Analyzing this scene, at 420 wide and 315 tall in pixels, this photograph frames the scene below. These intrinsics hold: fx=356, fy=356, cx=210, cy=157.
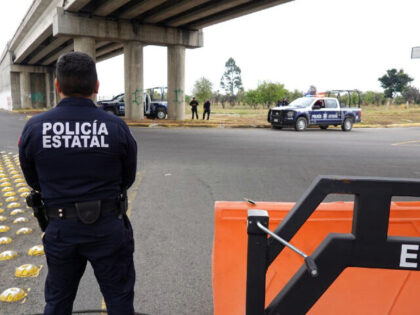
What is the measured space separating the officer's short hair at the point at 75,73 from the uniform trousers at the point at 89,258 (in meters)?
0.72

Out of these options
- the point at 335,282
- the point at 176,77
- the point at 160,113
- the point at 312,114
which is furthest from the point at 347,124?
the point at 335,282

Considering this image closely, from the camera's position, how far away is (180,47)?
26.0 meters

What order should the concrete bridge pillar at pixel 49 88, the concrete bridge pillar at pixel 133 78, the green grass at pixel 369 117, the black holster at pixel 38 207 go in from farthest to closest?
the concrete bridge pillar at pixel 49 88 → the green grass at pixel 369 117 → the concrete bridge pillar at pixel 133 78 → the black holster at pixel 38 207

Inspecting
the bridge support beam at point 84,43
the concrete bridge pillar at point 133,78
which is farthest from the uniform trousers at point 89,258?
the concrete bridge pillar at point 133,78

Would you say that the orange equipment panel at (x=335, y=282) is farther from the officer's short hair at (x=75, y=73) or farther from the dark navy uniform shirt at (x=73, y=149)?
the officer's short hair at (x=75, y=73)

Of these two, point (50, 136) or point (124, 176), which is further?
point (124, 176)

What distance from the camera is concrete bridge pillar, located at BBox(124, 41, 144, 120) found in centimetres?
2441

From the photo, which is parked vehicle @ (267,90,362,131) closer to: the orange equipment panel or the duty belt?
the orange equipment panel

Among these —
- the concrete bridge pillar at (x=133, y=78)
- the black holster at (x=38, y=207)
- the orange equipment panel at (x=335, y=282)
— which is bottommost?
the orange equipment panel at (x=335, y=282)

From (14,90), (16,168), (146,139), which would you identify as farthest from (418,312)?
(14,90)

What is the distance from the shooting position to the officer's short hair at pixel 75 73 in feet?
6.32

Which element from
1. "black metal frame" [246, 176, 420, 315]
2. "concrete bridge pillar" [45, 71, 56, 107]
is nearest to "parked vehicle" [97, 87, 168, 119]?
"black metal frame" [246, 176, 420, 315]

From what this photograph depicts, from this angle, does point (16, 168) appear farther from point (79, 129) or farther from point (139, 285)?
point (79, 129)

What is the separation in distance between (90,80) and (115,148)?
407 mm
